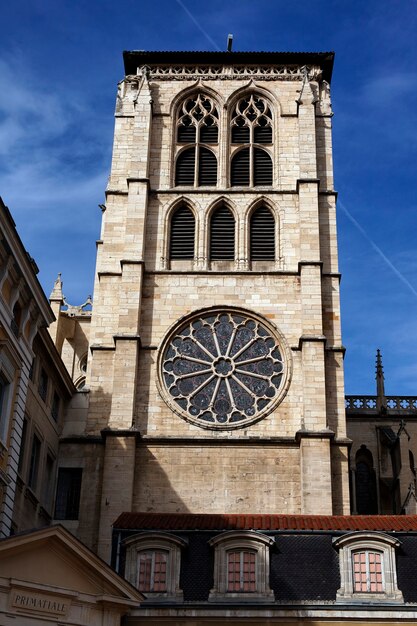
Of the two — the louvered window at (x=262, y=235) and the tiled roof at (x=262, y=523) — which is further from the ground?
the louvered window at (x=262, y=235)

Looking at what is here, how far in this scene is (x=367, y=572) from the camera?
20812 mm

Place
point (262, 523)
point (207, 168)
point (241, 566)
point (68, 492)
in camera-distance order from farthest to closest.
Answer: point (207, 168), point (68, 492), point (262, 523), point (241, 566)

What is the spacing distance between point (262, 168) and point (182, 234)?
159 inches

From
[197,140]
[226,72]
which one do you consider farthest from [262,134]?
[226,72]

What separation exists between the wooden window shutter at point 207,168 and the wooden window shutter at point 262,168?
1475mm

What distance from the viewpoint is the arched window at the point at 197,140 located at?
34.9 metres

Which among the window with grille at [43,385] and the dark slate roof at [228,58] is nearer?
the window with grille at [43,385]

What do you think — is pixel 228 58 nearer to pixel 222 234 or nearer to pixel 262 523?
pixel 222 234

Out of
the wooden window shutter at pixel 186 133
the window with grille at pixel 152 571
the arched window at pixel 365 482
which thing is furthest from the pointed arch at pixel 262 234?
the window with grille at pixel 152 571

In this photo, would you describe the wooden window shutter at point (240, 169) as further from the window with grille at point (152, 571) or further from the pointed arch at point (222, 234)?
the window with grille at point (152, 571)

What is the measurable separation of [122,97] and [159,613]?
22078 millimetres

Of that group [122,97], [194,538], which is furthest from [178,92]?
[194,538]

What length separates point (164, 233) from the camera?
33344mm

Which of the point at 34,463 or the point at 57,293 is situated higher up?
the point at 57,293
